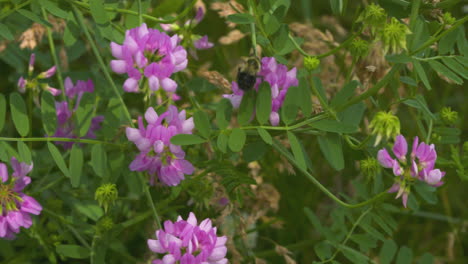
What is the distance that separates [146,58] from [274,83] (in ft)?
1.12

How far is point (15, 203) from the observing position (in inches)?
76.4

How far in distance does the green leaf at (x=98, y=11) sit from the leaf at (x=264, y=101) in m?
0.55

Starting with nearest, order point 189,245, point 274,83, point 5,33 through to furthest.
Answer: point 189,245 → point 274,83 → point 5,33

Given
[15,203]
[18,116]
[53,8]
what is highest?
[53,8]

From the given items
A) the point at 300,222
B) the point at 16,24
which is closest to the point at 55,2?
the point at 16,24

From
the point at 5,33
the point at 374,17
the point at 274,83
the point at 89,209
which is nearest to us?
the point at 374,17

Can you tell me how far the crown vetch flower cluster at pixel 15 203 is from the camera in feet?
6.11

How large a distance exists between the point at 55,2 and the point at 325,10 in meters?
2.06

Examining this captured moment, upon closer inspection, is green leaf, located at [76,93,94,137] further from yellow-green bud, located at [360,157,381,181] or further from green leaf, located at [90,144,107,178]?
yellow-green bud, located at [360,157,381,181]

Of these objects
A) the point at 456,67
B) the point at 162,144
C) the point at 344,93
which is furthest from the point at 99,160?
the point at 456,67

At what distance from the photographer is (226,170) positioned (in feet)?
6.13

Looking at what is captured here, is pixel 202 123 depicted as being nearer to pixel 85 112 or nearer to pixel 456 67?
pixel 85 112

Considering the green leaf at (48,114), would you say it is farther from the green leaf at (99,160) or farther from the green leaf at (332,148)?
the green leaf at (332,148)

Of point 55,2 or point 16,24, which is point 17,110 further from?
point 16,24
